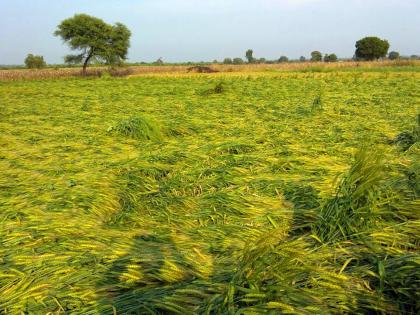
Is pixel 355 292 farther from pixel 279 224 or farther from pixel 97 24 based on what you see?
pixel 97 24

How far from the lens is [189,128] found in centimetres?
838

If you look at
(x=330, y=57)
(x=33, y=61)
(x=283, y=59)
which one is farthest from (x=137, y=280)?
(x=283, y=59)

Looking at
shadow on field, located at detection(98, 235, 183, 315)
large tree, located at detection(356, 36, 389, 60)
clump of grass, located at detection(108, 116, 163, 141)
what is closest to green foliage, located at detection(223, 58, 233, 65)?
large tree, located at detection(356, 36, 389, 60)

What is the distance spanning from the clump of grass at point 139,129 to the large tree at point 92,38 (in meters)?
33.2

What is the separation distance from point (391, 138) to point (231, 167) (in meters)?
3.59

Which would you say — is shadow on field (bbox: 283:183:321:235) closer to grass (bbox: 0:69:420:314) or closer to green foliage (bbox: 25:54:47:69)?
grass (bbox: 0:69:420:314)

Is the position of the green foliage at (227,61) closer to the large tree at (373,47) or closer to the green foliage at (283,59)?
the green foliage at (283,59)

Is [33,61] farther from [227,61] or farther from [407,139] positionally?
[407,139]

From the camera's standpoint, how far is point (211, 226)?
3.41 metres

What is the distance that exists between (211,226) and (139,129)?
459cm

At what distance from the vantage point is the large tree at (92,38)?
126 feet

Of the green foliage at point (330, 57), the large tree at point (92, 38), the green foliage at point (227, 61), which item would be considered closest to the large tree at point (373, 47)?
the green foliage at point (330, 57)

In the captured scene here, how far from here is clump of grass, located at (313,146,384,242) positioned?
2975 millimetres

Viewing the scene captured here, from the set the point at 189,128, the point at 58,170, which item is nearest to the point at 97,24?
the point at 189,128
